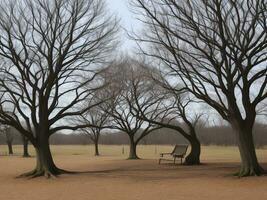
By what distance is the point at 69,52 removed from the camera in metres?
24.0

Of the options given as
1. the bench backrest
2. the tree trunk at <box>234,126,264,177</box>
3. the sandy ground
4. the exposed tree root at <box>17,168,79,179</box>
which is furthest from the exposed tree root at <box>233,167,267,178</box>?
the bench backrest

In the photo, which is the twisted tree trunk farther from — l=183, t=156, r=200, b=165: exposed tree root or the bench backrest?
l=183, t=156, r=200, b=165: exposed tree root

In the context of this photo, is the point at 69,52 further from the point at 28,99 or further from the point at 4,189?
the point at 4,189

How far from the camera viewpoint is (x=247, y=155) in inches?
791

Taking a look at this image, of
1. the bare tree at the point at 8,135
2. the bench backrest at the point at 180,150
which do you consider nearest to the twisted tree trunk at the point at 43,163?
the bench backrest at the point at 180,150

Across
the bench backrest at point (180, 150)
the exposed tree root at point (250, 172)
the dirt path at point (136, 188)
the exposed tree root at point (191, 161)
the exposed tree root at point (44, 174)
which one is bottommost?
the dirt path at point (136, 188)

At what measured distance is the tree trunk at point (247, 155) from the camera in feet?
64.5

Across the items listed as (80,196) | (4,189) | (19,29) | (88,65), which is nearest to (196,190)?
(80,196)

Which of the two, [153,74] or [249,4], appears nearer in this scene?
[249,4]

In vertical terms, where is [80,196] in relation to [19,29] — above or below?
below

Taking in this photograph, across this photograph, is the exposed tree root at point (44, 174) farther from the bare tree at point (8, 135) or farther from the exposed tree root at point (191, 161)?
the bare tree at point (8, 135)

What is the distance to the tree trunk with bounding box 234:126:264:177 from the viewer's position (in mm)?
19672

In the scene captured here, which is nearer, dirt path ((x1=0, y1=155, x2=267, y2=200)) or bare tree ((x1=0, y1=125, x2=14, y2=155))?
dirt path ((x1=0, y1=155, x2=267, y2=200))

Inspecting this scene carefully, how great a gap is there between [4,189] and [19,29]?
28.9 feet
